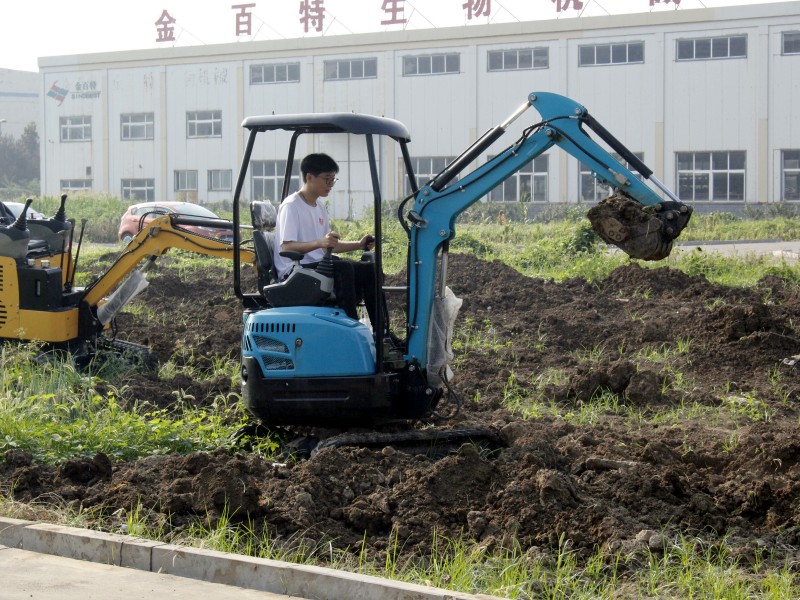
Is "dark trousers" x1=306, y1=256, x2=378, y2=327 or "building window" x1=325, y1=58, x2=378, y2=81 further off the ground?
"building window" x1=325, y1=58, x2=378, y2=81

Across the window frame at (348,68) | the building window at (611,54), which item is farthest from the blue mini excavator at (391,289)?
the window frame at (348,68)

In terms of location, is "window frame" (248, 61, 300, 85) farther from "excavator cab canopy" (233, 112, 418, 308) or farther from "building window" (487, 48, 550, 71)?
"excavator cab canopy" (233, 112, 418, 308)

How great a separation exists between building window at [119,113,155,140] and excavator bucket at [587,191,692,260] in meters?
47.8

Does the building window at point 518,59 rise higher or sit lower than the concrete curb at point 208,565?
higher

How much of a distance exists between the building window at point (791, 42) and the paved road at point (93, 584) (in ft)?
131

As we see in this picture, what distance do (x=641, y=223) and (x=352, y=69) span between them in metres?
42.4

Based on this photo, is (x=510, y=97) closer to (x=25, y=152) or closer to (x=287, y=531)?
(x=287, y=531)

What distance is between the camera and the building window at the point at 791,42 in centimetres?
4131

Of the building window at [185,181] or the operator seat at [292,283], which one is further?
the building window at [185,181]

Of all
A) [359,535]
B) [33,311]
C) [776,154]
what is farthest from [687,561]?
[776,154]

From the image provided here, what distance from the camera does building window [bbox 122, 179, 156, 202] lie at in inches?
2101

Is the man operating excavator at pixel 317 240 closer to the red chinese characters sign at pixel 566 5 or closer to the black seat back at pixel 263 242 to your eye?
the black seat back at pixel 263 242

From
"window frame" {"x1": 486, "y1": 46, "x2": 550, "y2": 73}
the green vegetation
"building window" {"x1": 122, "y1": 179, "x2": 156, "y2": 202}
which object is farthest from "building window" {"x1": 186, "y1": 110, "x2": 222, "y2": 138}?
the green vegetation

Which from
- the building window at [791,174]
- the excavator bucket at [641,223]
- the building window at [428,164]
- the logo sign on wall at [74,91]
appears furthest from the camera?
the logo sign on wall at [74,91]
